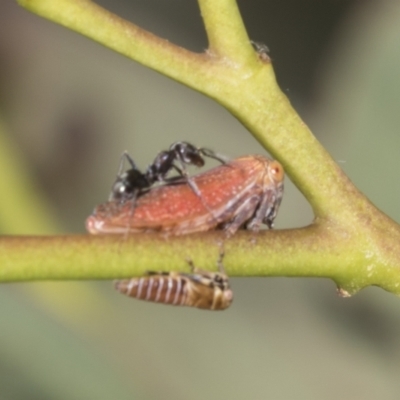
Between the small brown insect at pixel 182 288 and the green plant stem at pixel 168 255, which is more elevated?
the green plant stem at pixel 168 255

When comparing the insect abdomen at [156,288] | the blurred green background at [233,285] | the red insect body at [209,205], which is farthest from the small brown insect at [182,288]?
the blurred green background at [233,285]

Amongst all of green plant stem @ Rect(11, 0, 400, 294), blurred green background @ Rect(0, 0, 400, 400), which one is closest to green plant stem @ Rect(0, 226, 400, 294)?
green plant stem @ Rect(11, 0, 400, 294)

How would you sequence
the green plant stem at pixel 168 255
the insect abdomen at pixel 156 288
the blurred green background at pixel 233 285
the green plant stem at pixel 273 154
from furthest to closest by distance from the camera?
the blurred green background at pixel 233 285, the insect abdomen at pixel 156 288, the green plant stem at pixel 273 154, the green plant stem at pixel 168 255

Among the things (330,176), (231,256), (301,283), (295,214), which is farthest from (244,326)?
(231,256)

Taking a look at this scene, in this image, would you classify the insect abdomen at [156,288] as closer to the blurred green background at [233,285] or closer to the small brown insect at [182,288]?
the small brown insect at [182,288]

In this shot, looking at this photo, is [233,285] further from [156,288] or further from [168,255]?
[168,255]

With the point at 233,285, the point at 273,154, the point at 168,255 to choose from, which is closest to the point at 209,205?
the point at 273,154
